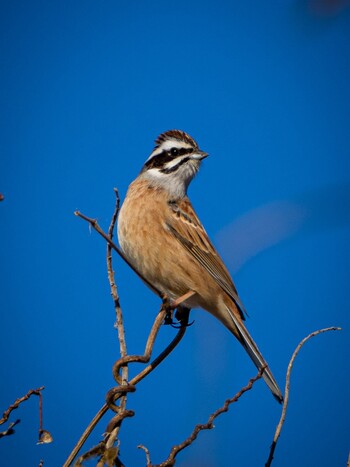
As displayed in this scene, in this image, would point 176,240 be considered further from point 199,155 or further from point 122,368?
point 122,368

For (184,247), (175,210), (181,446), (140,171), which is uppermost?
(140,171)

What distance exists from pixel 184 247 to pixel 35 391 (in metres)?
2.37

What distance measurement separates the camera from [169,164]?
5.07 m

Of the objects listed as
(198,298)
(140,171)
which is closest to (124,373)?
(198,298)

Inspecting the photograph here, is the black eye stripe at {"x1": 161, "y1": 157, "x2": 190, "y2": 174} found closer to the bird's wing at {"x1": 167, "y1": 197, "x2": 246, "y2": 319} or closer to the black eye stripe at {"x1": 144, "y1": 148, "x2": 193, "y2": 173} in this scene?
the black eye stripe at {"x1": 144, "y1": 148, "x2": 193, "y2": 173}

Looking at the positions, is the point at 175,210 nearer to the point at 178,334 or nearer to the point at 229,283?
the point at 229,283

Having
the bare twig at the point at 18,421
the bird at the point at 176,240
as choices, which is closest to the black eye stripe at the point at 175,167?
the bird at the point at 176,240

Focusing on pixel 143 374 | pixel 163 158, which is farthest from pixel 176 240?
pixel 143 374

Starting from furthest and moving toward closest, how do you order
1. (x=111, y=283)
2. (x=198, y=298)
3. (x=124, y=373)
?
(x=198, y=298) < (x=111, y=283) < (x=124, y=373)

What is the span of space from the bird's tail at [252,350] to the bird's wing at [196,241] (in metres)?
0.18

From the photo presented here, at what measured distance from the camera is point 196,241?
191 inches

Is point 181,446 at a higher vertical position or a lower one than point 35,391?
lower

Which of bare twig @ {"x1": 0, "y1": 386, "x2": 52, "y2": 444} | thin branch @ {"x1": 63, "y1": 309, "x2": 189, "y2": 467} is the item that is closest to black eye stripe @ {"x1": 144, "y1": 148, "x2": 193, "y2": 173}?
thin branch @ {"x1": 63, "y1": 309, "x2": 189, "y2": 467}

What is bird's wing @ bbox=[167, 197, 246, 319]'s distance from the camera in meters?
4.66
